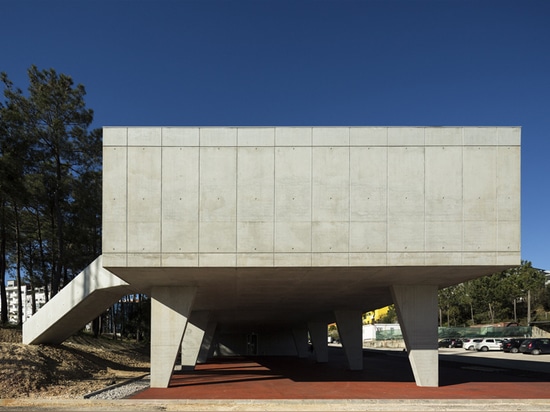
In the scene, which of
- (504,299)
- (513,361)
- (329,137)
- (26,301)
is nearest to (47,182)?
(329,137)

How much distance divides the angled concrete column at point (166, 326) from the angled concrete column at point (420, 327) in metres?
7.98

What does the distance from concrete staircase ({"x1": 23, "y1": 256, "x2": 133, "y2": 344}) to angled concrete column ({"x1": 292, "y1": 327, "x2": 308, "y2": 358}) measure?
23.1m

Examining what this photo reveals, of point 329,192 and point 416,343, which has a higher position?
point 329,192

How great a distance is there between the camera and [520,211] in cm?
1473

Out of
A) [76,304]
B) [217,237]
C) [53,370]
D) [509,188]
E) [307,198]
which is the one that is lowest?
[53,370]

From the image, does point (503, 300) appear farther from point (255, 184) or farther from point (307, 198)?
point (255, 184)

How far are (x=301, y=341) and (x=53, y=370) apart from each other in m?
26.5

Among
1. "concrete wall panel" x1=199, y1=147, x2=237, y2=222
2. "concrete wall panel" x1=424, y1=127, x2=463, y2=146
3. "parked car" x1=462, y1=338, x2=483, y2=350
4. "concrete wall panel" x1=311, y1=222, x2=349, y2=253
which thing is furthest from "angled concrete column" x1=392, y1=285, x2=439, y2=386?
"parked car" x1=462, y1=338, x2=483, y2=350

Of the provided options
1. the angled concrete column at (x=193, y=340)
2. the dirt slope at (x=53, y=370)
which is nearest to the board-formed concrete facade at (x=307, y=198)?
the dirt slope at (x=53, y=370)

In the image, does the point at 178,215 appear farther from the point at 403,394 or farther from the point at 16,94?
the point at 16,94

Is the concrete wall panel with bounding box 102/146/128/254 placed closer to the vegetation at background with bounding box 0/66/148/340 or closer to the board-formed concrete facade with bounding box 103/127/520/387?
the board-formed concrete facade with bounding box 103/127/520/387

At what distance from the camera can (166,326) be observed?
17156mm

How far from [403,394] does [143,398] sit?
8.55 m

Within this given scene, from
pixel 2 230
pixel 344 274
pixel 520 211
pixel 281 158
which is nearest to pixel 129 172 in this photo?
pixel 281 158
